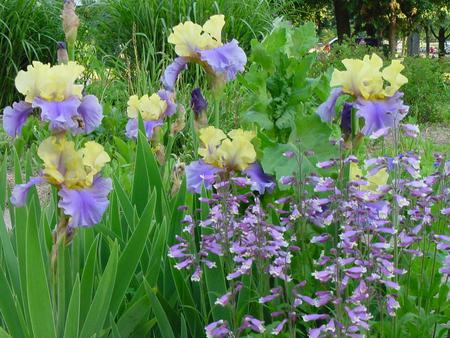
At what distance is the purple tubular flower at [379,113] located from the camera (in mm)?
1733

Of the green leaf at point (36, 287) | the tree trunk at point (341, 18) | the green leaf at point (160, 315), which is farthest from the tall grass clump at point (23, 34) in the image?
the tree trunk at point (341, 18)

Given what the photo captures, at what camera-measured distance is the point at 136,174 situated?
208 cm

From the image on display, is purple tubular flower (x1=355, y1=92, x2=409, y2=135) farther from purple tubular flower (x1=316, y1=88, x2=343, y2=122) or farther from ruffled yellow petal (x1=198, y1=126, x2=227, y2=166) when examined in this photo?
ruffled yellow petal (x1=198, y1=126, x2=227, y2=166)

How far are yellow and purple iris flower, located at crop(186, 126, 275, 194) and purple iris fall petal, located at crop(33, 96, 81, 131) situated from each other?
442 mm

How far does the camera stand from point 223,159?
6.07 ft

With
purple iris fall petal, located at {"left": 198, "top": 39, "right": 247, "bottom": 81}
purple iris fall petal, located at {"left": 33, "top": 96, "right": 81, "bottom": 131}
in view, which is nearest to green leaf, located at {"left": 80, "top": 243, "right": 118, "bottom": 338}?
purple iris fall petal, located at {"left": 33, "top": 96, "right": 81, "bottom": 131}

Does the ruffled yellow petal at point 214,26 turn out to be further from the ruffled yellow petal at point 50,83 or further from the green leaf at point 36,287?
the green leaf at point 36,287

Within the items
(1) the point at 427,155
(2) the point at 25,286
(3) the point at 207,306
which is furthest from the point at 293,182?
(1) the point at 427,155

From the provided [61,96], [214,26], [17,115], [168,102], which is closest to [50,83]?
[61,96]

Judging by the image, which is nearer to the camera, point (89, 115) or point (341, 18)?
point (89, 115)

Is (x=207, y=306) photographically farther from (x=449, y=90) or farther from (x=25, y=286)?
(x=449, y=90)

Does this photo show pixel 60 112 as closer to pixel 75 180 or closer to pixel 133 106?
pixel 75 180

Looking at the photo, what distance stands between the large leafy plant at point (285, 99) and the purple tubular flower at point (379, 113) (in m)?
0.21

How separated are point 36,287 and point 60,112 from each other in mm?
374
